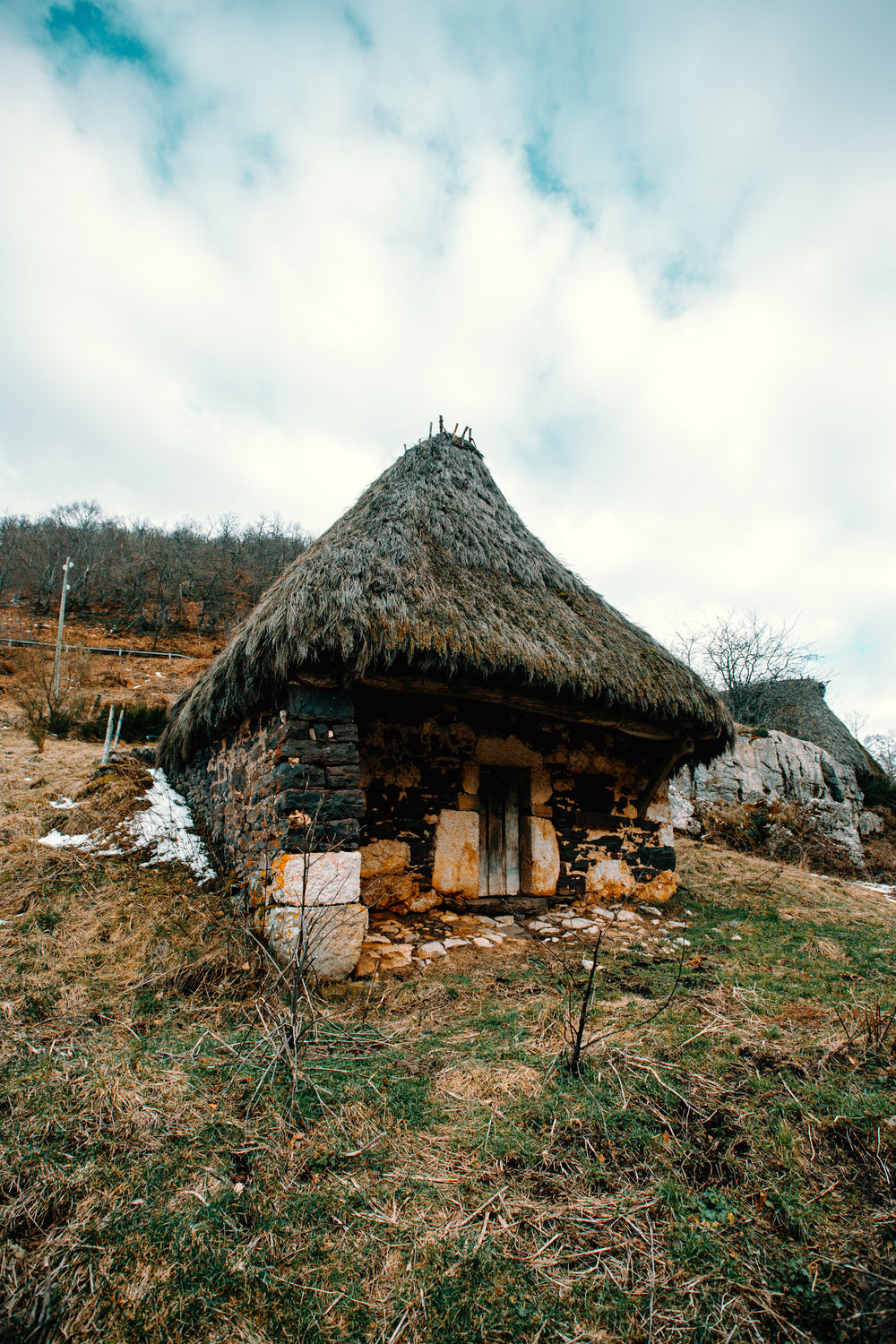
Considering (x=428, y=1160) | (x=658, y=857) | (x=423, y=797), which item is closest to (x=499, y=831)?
(x=423, y=797)

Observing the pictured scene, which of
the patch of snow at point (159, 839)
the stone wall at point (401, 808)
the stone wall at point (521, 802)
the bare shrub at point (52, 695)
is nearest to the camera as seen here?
the stone wall at point (401, 808)

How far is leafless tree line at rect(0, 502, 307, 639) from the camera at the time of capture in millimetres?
25938

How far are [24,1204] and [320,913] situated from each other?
190 cm

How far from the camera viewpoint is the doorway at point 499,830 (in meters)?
5.24

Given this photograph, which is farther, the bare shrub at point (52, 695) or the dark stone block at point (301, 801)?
the bare shrub at point (52, 695)

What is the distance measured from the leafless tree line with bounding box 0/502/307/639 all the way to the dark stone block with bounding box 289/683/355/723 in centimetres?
2381

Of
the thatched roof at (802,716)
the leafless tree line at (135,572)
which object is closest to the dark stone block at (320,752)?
the thatched roof at (802,716)

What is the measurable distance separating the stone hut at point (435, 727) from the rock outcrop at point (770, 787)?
3.61 metres

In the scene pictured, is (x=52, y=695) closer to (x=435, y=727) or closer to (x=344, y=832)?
(x=435, y=727)

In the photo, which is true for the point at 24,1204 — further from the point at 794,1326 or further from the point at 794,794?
the point at 794,794

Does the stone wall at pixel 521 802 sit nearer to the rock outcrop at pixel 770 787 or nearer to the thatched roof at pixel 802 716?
the rock outcrop at pixel 770 787

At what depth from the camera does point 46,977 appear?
3.21m

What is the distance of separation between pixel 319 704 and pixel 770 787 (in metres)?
8.32

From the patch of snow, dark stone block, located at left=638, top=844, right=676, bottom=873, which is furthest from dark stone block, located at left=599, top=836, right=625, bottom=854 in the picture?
the patch of snow
